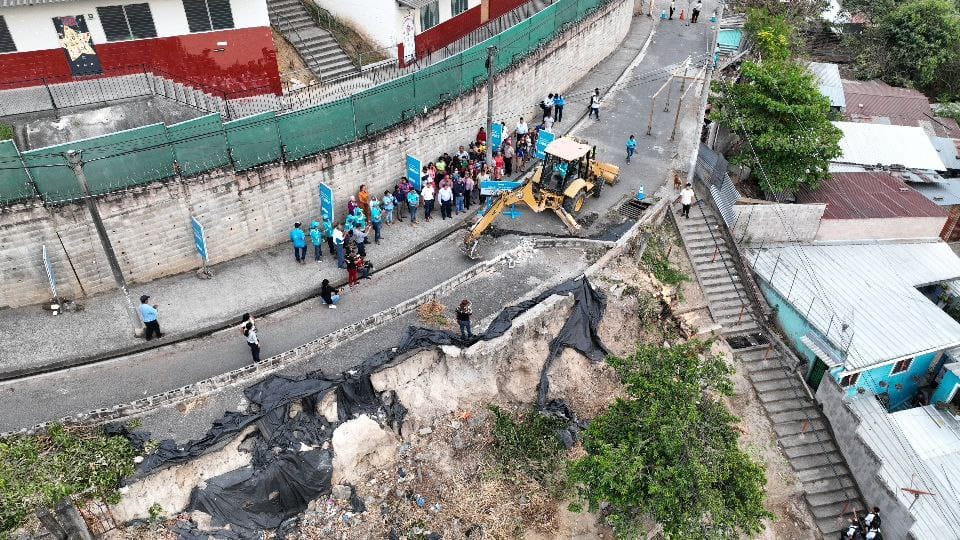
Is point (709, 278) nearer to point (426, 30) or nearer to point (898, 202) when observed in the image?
point (898, 202)

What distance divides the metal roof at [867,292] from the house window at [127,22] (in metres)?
20.4

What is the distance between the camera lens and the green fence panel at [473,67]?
22447 millimetres

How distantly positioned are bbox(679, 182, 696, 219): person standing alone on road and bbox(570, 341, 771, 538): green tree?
9.20m

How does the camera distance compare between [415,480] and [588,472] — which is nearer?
[588,472]

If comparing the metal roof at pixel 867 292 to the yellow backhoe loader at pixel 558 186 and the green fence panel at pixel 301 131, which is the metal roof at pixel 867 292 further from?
the green fence panel at pixel 301 131

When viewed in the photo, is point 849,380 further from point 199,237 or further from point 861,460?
point 199,237

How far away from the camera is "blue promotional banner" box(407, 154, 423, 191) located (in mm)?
20719

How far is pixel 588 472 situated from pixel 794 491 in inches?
341

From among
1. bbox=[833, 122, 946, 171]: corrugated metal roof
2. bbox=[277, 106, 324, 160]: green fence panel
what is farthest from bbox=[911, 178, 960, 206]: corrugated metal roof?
bbox=[277, 106, 324, 160]: green fence panel

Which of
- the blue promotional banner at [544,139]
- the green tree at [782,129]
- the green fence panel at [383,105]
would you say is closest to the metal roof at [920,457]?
the green tree at [782,129]

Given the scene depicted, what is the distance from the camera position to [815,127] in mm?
22750

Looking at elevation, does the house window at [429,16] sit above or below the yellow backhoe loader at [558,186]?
above

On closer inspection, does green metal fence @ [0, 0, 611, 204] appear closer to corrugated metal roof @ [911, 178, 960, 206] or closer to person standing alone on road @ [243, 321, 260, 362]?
person standing alone on road @ [243, 321, 260, 362]

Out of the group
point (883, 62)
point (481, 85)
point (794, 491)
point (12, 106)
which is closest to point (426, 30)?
point (481, 85)
